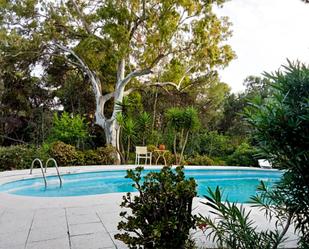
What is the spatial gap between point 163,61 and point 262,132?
13011mm

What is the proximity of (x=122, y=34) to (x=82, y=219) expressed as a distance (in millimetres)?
9286

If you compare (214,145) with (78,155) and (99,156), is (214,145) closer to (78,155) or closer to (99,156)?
(99,156)

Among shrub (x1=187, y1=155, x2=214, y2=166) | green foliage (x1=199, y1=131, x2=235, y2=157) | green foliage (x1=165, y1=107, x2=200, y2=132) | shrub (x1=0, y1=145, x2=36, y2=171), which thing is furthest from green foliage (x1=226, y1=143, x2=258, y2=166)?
shrub (x1=0, y1=145, x2=36, y2=171)

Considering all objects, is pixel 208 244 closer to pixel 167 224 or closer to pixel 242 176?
pixel 167 224

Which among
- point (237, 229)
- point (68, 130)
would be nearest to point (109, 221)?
point (237, 229)

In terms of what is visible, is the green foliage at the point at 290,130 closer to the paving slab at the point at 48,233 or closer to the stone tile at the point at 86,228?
the stone tile at the point at 86,228

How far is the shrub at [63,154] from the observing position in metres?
10.5

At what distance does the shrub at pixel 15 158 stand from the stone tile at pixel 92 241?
7.41 meters

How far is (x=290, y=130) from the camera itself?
2008 millimetres

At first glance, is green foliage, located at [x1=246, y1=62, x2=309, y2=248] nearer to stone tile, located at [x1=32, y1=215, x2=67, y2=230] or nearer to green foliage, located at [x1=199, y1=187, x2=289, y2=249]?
green foliage, located at [x1=199, y1=187, x2=289, y2=249]

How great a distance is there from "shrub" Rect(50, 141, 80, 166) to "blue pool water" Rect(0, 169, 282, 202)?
180cm

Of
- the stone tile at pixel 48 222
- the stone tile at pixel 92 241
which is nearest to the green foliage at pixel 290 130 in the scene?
the stone tile at pixel 92 241

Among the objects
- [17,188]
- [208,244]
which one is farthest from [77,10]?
[208,244]

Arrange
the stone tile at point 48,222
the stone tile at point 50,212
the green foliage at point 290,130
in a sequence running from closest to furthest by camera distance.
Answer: the green foliage at point 290,130 → the stone tile at point 48,222 → the stone tile at point 50,212
